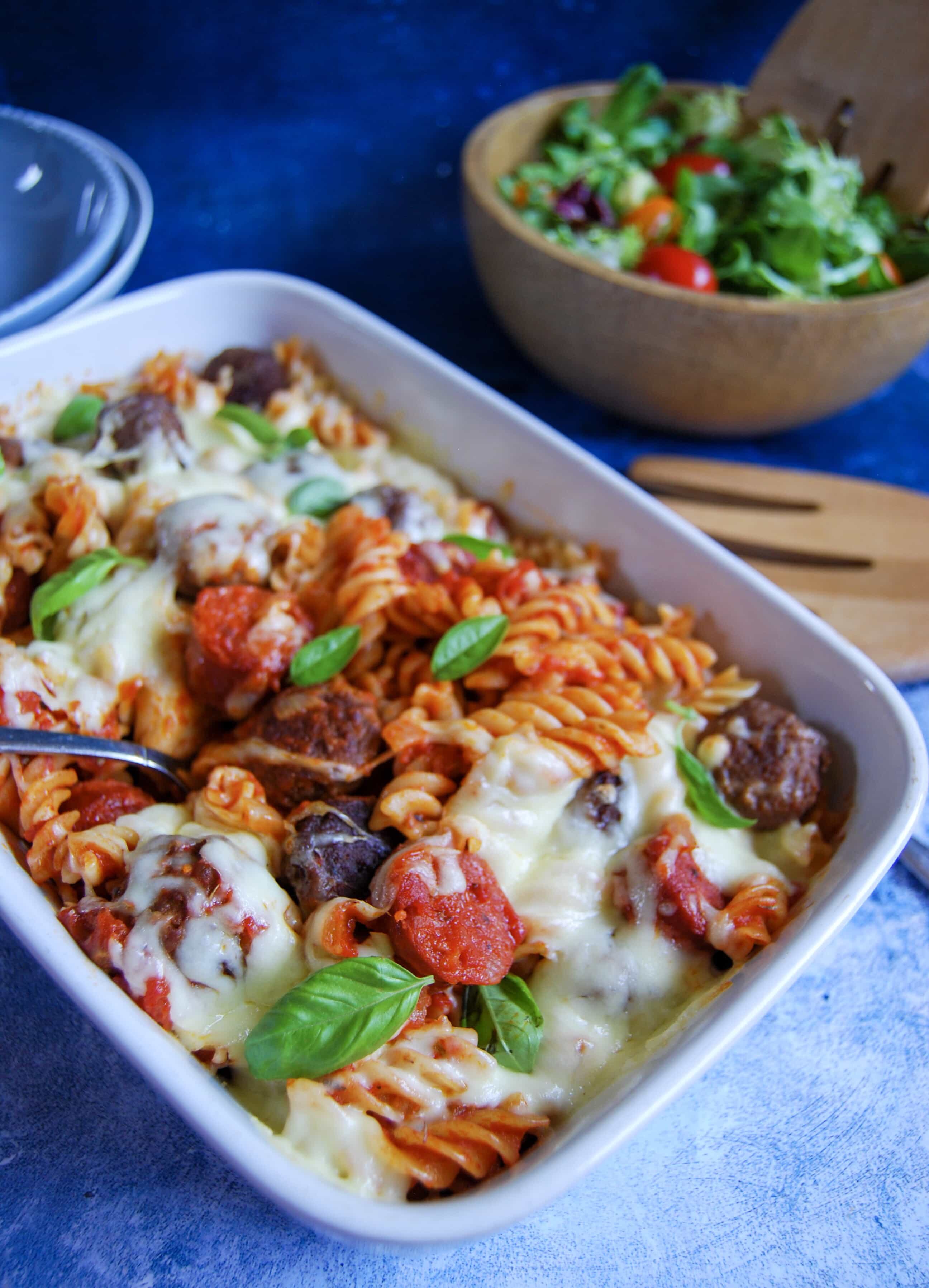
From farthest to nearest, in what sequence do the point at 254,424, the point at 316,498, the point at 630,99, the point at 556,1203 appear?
the point at 630,99 < the point at 254,424 < the point at 316,498 < the point at 556,1203

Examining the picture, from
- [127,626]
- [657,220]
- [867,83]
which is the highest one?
[867,83]

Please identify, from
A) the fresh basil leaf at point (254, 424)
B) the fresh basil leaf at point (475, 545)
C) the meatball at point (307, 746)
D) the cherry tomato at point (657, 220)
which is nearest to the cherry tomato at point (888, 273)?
the cherry tomato at point (657, 220)

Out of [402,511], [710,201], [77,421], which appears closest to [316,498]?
[402,511]

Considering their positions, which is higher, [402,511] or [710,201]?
[710,201]

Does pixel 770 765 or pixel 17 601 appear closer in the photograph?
pixel 770 765

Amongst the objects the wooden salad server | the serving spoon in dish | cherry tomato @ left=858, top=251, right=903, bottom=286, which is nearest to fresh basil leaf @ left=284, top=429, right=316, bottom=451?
the serving spoon in dish

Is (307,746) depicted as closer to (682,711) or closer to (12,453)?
(682,711)

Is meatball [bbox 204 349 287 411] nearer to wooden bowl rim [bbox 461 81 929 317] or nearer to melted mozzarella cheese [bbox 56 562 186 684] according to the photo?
melted mozzarella cheese [bbox 56 562 186 684]

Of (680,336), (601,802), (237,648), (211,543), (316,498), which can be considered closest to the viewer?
(601,802)
